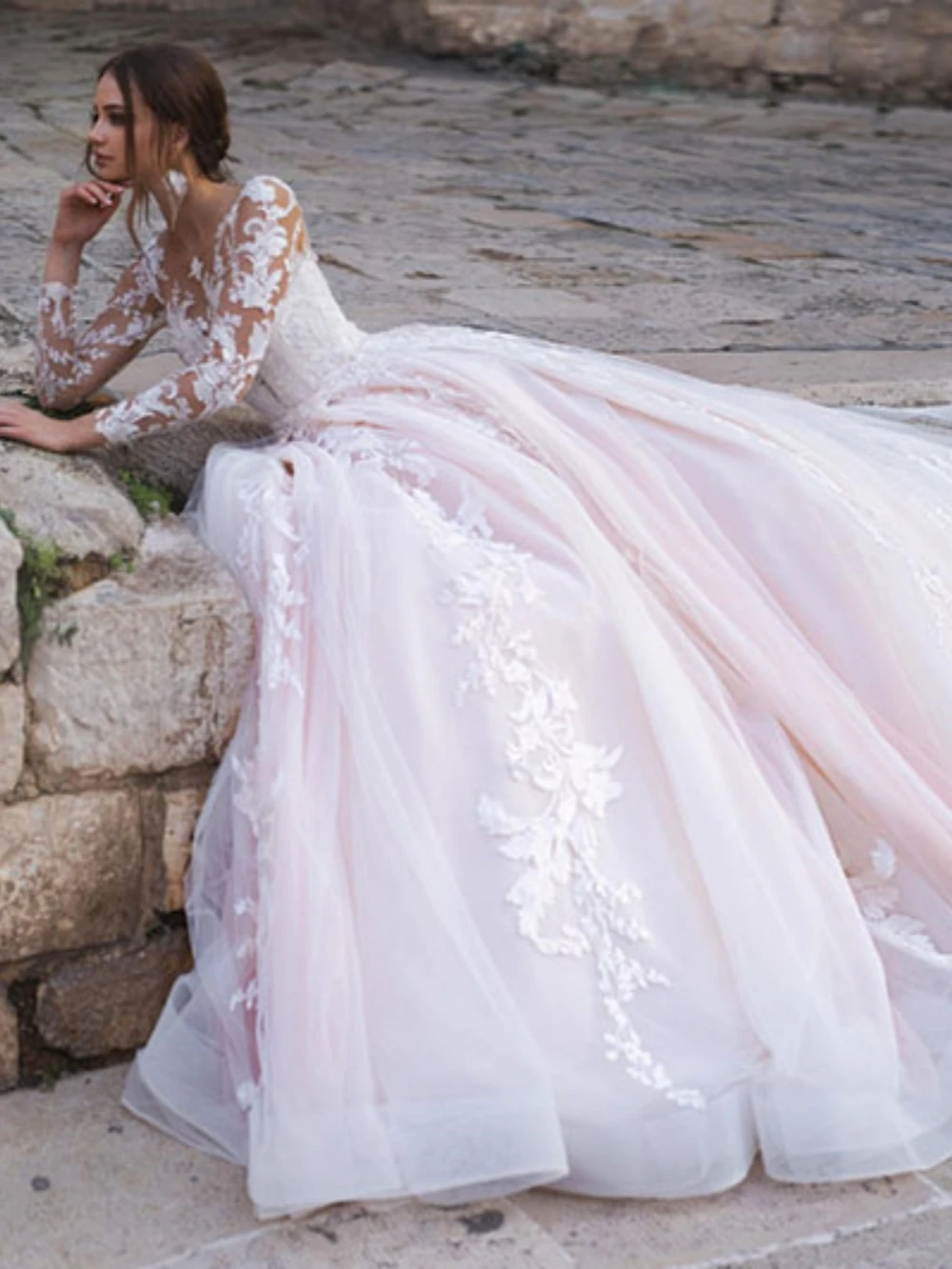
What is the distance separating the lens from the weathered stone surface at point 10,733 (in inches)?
87.3

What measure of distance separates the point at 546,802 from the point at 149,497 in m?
0.73

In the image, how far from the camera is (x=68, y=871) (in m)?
2.33

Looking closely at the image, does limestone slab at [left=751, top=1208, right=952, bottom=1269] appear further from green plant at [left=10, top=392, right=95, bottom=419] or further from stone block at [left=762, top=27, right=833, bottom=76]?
stone block at [left=762, top=27, right=833, bottom=76]

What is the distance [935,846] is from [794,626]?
13.2 inches

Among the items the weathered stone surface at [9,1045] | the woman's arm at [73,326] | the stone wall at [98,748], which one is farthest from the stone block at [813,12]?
the weathered stone surface at [9,1045]

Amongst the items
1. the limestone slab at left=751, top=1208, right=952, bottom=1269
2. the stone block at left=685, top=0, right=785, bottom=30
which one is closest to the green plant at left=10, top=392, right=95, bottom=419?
the limestone slab at left=751, top=1208, right=952, bottom=1269

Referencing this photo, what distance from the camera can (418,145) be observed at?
7008 millimetres

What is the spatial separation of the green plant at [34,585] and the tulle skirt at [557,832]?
235 millimetres

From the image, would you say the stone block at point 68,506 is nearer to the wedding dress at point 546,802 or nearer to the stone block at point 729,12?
the wedding dress at point 546,802

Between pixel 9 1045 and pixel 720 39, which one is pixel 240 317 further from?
pixel 720 39

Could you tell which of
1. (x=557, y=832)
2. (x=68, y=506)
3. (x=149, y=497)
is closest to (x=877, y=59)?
(x=149, y=497)

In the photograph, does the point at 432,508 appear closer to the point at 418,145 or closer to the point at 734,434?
the point at 734,434

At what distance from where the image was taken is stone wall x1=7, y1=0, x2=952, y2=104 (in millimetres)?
8531

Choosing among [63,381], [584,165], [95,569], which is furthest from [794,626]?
[584,165]
